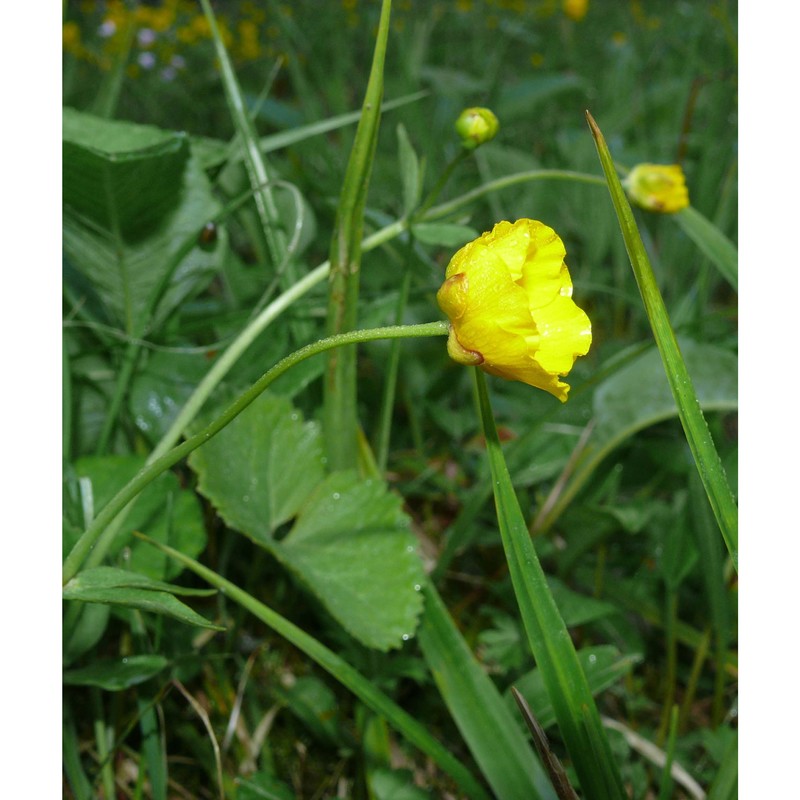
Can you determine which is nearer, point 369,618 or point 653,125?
point 369,618

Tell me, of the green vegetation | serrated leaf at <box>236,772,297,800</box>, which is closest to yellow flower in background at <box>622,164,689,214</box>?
the green vegetation

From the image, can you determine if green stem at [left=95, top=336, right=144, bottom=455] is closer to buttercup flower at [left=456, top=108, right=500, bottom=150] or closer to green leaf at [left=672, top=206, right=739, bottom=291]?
buttercup flower at [left=456, top=108, right=500, bottom=150]

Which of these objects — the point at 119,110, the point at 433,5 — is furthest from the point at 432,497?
the point at 433,5

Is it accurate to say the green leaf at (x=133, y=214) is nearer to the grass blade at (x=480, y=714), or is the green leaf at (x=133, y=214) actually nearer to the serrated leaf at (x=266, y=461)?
the serrated leaf at (x=266, y=461)

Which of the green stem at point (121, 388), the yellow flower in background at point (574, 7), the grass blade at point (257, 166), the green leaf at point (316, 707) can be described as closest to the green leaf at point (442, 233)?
the grass blade at point (257, 166)

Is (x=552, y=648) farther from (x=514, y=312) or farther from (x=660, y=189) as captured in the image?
(x=660, y=189)

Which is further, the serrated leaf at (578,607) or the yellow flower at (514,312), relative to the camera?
the serrated leaf at (578,607)
